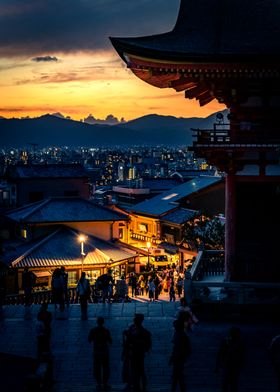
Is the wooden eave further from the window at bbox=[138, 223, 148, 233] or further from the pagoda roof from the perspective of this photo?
the window at bbox=[138, 223, 148, 233]

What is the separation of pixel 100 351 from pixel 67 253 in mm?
26180

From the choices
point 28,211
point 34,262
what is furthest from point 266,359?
point 28,211

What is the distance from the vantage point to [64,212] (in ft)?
152

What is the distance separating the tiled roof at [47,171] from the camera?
61.6 m

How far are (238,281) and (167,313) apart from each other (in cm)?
284

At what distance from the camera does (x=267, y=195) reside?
76.5 ft

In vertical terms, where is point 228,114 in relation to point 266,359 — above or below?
above

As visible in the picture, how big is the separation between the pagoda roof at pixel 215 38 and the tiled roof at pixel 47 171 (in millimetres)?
38358

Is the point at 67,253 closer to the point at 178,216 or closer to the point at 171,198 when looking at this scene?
the point at 178,216

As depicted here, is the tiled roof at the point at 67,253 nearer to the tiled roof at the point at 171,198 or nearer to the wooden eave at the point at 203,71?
the tiled roof at the point at 171,198

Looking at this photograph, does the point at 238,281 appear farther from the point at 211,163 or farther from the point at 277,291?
the point at 211,163

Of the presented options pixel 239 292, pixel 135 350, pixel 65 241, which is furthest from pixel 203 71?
pixel 65 241

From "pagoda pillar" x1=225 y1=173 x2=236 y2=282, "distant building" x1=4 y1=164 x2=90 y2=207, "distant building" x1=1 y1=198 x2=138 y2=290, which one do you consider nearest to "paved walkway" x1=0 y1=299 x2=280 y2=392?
"pagoda pillar" x1=225 y1=173 x2=236 y2=282

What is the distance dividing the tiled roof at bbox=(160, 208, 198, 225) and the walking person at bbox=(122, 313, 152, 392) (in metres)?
38.7
